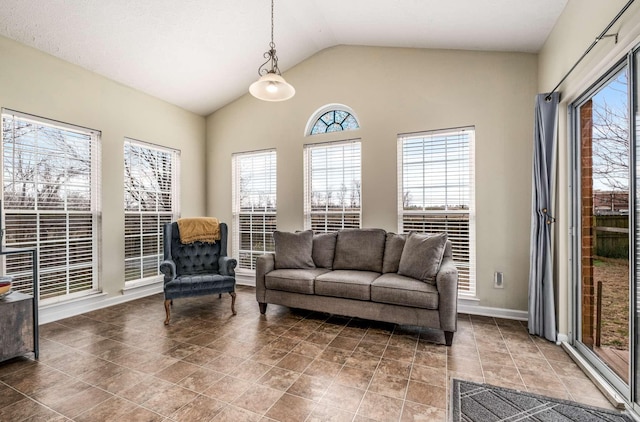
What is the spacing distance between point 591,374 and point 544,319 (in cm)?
71

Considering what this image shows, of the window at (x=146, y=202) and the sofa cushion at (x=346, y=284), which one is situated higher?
the window at (x=146, y=202)

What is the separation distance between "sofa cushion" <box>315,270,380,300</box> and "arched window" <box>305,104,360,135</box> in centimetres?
204

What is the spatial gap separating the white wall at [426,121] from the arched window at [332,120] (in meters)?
0.10

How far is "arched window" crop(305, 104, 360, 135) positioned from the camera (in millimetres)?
4285

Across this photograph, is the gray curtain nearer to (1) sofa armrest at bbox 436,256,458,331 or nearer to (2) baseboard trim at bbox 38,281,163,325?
(1) sofa armrest at bbox 436,256,458,331

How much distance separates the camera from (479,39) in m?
3.29

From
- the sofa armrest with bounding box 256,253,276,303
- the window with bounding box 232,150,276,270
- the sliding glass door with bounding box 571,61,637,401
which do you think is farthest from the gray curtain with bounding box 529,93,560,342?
the window with bounding box 232,150,276,270

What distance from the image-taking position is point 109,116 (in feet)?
12.8

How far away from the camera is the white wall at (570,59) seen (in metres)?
1.88

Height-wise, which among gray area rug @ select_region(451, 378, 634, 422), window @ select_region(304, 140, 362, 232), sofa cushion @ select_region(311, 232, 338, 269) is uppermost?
window @ select_region(304, 140, 362, 232)

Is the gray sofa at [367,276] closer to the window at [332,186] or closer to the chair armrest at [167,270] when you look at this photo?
the window at [332,186]

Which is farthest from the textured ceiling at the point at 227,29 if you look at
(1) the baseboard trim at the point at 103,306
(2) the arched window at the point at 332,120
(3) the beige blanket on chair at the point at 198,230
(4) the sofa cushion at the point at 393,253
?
(1) the baseboard trim at the point at 103,306

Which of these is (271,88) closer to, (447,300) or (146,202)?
(447,300)

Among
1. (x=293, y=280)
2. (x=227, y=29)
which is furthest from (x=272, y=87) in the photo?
(x=293, y=280)
